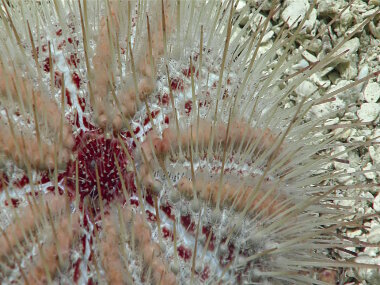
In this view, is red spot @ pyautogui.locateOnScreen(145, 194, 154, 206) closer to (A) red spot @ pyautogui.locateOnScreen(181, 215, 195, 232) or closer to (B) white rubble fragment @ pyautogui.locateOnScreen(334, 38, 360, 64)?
(A) red spot @ pyautogui.locateOnScreen(181, 215, 195, 232)

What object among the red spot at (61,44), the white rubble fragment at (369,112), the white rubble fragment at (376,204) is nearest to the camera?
the red spot at (61,44)

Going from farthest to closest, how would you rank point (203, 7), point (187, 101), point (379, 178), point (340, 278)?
point (379, 178)
point (340, 278)
point (203, 7)
point (187, 101)

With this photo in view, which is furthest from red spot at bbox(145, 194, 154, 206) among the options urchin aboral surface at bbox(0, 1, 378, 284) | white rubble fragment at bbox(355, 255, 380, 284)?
white rubble fragment at bbox(355, 255, 380, 284)

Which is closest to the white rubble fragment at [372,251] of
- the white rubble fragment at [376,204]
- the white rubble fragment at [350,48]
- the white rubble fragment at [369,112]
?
the white rubble fragment at [376,204]

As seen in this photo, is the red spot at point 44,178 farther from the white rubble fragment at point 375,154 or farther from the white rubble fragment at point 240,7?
the white rubble fragment at point 240,7

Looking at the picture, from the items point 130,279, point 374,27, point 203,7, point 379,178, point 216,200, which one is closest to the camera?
point 130,279

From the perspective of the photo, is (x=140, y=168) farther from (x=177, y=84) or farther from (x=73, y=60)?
(x=73, y=60)

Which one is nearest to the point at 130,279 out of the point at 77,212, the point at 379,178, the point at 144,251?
the point at 144,251

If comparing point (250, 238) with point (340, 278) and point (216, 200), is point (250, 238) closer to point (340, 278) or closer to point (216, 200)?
point (216, 200)

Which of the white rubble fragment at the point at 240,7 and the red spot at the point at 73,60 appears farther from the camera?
the white rubble fragment at the point at 240,7
